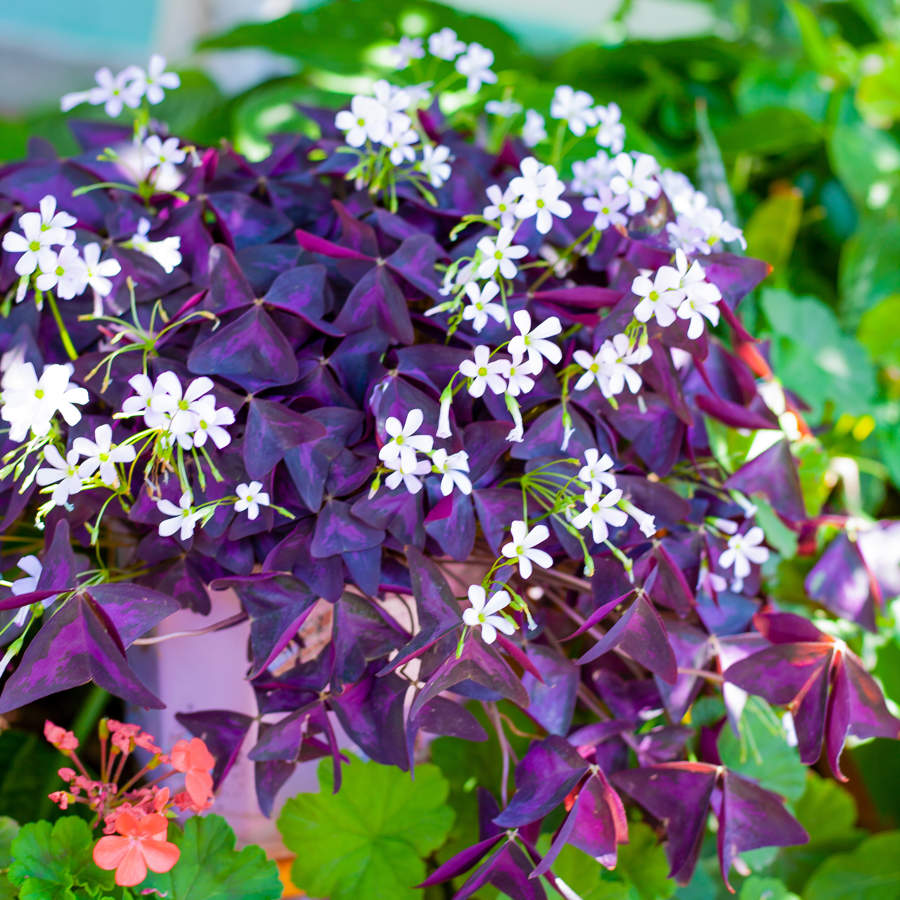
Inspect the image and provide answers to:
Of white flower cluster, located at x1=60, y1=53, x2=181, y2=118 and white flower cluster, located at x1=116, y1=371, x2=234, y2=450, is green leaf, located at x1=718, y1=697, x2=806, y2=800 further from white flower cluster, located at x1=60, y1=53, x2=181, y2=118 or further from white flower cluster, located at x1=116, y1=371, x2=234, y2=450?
white flower cluster, located at x1=60, y1=53, x2=181, y2=118

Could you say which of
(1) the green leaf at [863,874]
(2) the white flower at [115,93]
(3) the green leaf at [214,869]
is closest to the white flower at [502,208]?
(2) the white flower at [115,93]

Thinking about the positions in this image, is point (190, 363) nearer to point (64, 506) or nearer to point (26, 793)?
point (64, 506)

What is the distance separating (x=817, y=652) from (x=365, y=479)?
0.79 ft

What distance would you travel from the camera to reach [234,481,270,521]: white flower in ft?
1.17

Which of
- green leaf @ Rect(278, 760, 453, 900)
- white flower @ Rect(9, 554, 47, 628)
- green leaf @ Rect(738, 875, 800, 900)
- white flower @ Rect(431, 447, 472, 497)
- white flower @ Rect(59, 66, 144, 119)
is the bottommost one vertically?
green leaf @ Rect(738, 875, 800, 900)

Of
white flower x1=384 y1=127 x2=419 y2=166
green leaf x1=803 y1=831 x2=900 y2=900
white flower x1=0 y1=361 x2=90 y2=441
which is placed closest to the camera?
white flower x1=0 y1=361 x2=90 y2=441

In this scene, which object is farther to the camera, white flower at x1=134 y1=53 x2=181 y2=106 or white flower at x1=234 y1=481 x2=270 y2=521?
white flower at x1=134 y1=53 x2=181 y2=106

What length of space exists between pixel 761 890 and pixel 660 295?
1.13 ft

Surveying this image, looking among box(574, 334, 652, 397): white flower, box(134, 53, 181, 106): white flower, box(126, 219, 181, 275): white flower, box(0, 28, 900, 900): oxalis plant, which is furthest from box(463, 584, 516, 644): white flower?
box(134, 53, 181, 106): white flower

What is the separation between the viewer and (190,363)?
1.22ft

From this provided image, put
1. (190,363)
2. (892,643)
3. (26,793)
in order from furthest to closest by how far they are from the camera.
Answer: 1. (892,643)
2. (26,793)
3. (190,363)

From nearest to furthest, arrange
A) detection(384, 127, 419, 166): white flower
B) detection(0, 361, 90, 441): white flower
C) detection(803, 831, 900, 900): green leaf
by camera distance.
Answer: detection(0, 361, 90, 441): white flower
detection(384, 127, 419, 166): white flower
detection(803, 831, 900, 900): green leaf

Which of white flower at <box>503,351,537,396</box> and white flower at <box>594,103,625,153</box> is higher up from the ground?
white flower at <box>594,103,625,153</box>

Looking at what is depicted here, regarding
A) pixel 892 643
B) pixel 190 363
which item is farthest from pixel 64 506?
pixel 892 643
